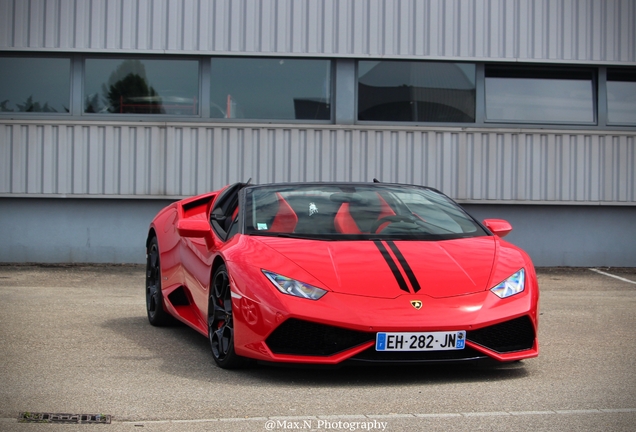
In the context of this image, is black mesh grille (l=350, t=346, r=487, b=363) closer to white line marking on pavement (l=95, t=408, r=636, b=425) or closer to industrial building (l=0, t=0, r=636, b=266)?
white line marking on pavement (l=95, t=408, r=636, b=425)

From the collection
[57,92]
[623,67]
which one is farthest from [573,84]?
[57,92]

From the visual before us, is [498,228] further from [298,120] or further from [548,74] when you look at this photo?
[548,74]

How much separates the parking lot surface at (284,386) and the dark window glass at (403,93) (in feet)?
20.5

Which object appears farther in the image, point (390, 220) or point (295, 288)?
point (390, 220)

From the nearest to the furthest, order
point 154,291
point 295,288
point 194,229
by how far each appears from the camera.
Result: point 295,288 → point 194,229 → point 154,291

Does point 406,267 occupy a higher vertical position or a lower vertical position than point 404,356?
higher

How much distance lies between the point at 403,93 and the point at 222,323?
870 centimetres

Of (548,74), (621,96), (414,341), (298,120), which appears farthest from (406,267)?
(621,96)

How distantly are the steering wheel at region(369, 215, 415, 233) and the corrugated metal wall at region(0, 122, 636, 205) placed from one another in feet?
23.5

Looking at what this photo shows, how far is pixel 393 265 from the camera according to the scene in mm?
5895

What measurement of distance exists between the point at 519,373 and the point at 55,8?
1030 cm

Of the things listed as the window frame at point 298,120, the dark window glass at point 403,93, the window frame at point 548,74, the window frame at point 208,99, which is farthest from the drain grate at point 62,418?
the window frame at point 548,74

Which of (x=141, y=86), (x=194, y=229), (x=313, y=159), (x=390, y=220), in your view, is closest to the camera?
(x=194, y=229)

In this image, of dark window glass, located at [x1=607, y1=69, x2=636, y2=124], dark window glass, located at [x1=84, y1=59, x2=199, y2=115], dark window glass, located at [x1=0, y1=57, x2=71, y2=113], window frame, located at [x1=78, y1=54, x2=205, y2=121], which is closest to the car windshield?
window frame, located at [x1=78, y1=54, x2=205, y2=121]
